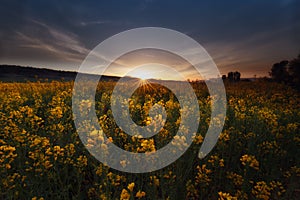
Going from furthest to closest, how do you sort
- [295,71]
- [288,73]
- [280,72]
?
[280,72] < [288,73] < [295,71]

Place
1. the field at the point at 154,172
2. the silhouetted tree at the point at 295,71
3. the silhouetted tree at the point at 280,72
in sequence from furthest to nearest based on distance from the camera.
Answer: the silhouetted tree at the point at 280,72, the silhouetted tree at the point at 295,71, the field at the point at 154,172

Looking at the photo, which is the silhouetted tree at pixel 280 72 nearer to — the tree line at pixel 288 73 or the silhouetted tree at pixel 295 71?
the tree line at pixel 288 73

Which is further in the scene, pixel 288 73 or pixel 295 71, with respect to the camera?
pixel 288 73

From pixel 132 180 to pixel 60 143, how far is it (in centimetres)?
127

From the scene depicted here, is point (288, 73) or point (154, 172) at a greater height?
point (288, 73)

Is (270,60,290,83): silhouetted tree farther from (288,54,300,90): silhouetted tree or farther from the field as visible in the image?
the field

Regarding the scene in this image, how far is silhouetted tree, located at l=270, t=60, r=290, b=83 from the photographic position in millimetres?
14316

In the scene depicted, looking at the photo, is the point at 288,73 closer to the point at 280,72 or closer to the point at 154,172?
the point at 280,72

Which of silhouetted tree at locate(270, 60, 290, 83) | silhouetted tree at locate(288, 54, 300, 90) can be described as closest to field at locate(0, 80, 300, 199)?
silhouetted tree at locate(288, 54, 300, 90)

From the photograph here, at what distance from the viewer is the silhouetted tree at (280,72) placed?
47.0 ft

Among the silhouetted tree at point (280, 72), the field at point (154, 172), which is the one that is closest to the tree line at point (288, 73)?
the silhouetted tree at point (280, 72)

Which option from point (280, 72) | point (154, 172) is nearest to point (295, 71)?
point (280, 72)

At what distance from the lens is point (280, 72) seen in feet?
49.4

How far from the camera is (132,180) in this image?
275cm
